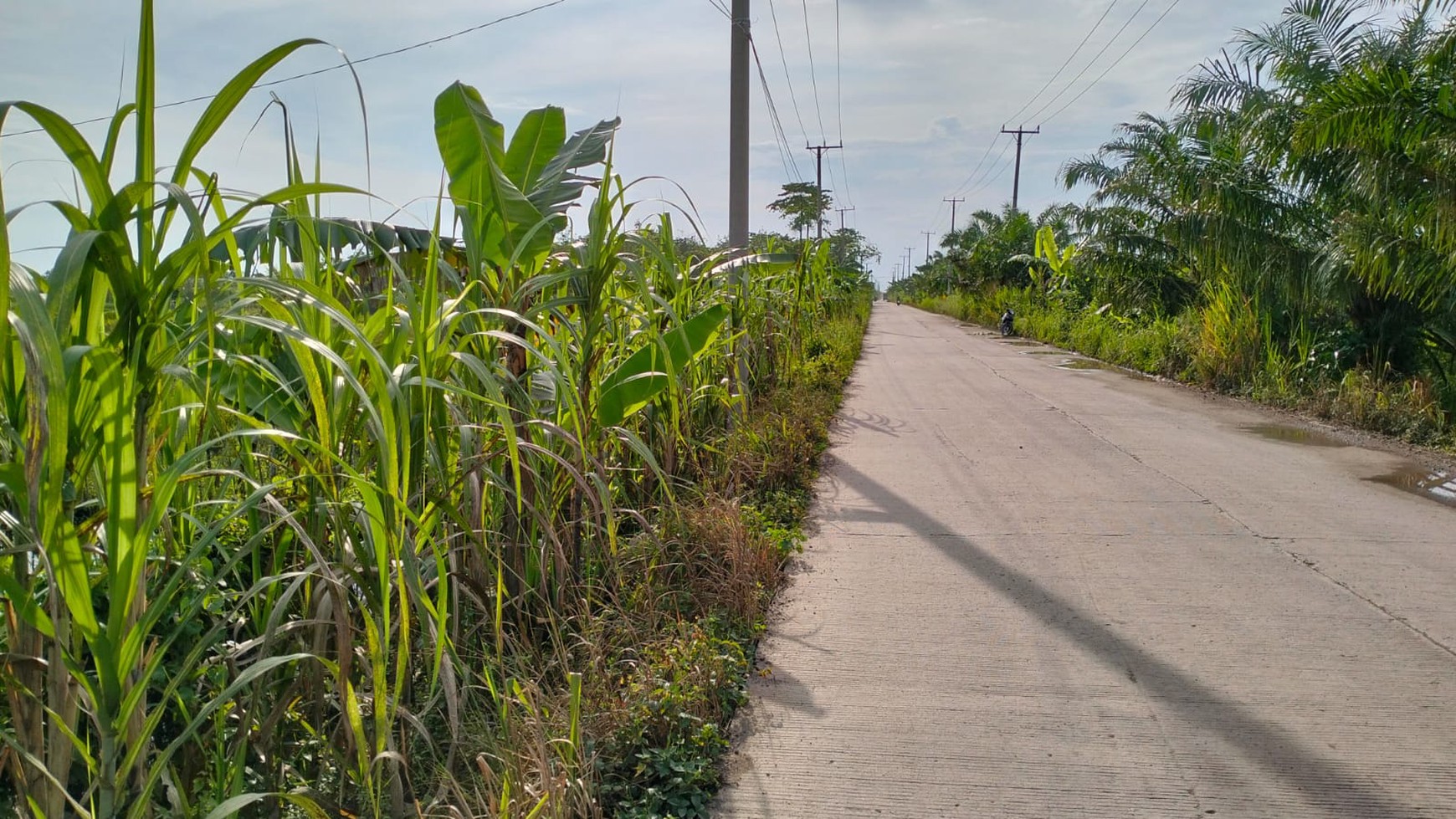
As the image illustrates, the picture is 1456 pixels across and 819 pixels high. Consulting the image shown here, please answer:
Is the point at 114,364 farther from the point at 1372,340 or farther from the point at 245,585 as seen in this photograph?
the point at 1372,340

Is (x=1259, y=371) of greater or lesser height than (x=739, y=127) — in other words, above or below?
below

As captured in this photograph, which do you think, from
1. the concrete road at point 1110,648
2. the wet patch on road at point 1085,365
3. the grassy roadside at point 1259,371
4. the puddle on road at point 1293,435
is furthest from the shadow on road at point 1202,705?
the wet patch on road at point 1085,365

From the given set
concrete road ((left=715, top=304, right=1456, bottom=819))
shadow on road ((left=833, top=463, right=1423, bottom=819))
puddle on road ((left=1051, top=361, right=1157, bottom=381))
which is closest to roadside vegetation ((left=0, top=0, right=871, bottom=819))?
concrete road ((left=715, top=304, right=1456, bottom=819))

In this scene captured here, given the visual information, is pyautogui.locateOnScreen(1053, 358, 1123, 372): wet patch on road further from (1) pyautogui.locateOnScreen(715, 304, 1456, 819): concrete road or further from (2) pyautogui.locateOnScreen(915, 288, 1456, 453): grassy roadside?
(1) pyautogui.locateOnScreen(715, 304, 1456, 819): concrete road

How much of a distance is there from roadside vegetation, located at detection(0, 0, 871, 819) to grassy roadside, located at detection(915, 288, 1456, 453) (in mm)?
8081

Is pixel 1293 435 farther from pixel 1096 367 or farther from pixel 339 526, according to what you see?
pixel 339 526

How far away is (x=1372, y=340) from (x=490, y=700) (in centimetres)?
1234

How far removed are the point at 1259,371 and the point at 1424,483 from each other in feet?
19.7

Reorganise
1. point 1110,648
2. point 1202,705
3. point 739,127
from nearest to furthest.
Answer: point 1202,705 < point 1110,648 < point 739,127

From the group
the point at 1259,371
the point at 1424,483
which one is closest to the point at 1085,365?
the point at 1259,371

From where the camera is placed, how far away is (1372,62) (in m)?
10.3

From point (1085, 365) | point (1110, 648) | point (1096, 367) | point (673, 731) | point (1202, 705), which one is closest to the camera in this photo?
point (673, 731)

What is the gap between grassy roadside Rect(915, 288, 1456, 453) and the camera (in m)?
9.73

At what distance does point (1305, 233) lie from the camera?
1302 cm
